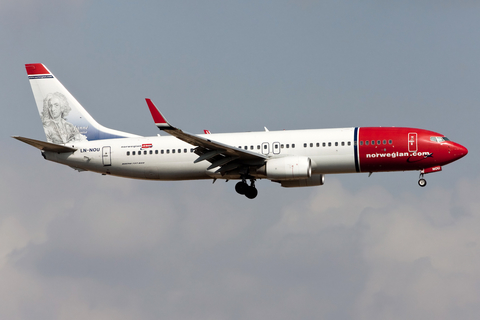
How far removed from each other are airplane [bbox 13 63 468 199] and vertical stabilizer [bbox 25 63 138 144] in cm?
9

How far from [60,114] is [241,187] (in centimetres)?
1624

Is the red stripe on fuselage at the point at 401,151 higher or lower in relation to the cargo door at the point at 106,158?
lower

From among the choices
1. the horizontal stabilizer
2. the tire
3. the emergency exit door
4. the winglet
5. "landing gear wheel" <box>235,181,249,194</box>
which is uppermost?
the winglet

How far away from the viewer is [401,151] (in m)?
50.9

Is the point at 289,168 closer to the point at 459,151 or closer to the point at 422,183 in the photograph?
the point at 422,183

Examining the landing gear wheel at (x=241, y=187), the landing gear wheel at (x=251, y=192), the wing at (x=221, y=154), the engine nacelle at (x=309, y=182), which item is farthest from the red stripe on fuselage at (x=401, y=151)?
A: the landing gear wheel at (x=241, y=187)

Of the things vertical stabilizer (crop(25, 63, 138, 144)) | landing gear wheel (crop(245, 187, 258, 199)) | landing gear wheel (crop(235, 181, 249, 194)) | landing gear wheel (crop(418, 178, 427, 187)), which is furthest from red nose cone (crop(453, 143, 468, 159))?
vertical stabilizer (crop(25, 63, 138, 144))

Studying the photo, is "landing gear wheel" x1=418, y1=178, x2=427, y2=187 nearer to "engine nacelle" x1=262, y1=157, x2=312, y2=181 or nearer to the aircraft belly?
the aircraft belly

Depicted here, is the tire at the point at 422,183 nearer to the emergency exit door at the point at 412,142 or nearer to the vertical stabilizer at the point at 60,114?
the emergency exit door at the point at 412,142

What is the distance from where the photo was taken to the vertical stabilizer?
57.9m

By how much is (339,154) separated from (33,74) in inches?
1035

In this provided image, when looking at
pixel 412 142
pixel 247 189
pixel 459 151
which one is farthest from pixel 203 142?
pixel 459 151

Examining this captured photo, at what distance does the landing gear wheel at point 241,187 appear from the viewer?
178ft

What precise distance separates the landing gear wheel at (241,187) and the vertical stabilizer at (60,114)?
9336 millimetres
